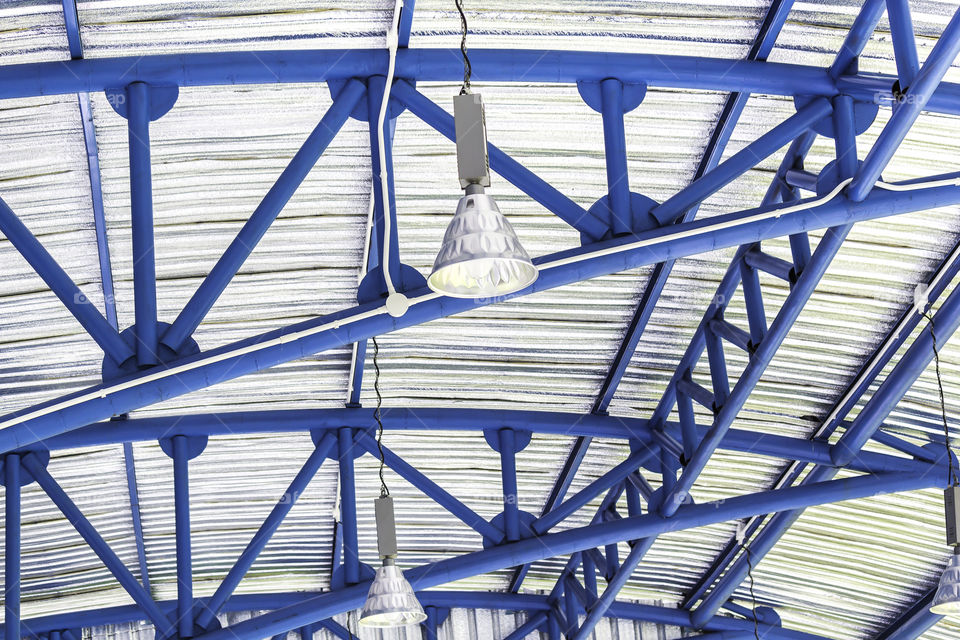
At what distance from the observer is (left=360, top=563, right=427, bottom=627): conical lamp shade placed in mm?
9516

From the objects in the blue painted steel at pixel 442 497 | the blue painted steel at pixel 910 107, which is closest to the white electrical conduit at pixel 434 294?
the blue painted steel at pixel 910 107

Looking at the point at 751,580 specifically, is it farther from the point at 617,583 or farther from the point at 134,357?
the point at 134,357

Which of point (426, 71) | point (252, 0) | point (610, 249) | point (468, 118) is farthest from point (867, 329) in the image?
point (468, 118)

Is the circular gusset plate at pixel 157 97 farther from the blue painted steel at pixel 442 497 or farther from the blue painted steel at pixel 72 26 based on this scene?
the blue painted steel at pixel 442 497

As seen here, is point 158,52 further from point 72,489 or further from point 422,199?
point 72,489

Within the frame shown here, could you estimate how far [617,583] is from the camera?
15.6 meters

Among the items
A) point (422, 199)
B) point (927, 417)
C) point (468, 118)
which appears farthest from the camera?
point (927, 417)

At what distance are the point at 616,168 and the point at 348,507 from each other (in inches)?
221

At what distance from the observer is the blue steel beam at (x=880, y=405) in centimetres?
1140

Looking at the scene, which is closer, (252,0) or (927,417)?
(252,0)

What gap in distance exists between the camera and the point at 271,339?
8.72 m

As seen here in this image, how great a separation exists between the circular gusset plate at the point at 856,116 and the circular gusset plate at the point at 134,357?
15.9 feet

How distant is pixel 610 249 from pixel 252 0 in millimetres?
3217

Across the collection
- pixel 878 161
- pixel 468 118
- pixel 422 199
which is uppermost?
pixel 422 199
